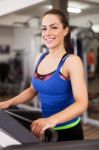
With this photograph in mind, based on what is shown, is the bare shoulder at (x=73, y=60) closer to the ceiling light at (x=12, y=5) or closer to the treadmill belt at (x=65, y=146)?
the treadmill belt at (x=65, y=146)

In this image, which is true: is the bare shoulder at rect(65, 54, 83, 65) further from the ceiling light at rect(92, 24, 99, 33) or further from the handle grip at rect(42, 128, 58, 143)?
the ceiling light at rect(92, 24, 99, 33)

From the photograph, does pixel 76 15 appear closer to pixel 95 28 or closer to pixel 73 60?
pixel 95 28

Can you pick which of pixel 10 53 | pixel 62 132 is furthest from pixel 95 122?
pixel 10 53

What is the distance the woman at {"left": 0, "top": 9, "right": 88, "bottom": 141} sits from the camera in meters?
1.15


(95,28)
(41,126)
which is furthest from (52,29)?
(95,28)

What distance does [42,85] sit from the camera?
1.31 metres

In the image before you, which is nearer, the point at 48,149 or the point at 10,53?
the point at 48,149

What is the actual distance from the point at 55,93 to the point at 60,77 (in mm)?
95

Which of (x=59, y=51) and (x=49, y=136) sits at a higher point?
(x=59, y=51)

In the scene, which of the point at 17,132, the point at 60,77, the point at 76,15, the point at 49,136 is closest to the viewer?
the point at 17,132

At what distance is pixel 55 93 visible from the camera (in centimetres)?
129

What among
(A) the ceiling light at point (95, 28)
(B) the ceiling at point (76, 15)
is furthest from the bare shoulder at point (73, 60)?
(A) the ceiling light at point (95, 28)

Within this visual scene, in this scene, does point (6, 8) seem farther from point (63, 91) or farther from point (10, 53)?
point (10, 53)

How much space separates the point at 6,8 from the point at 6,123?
2556mm
